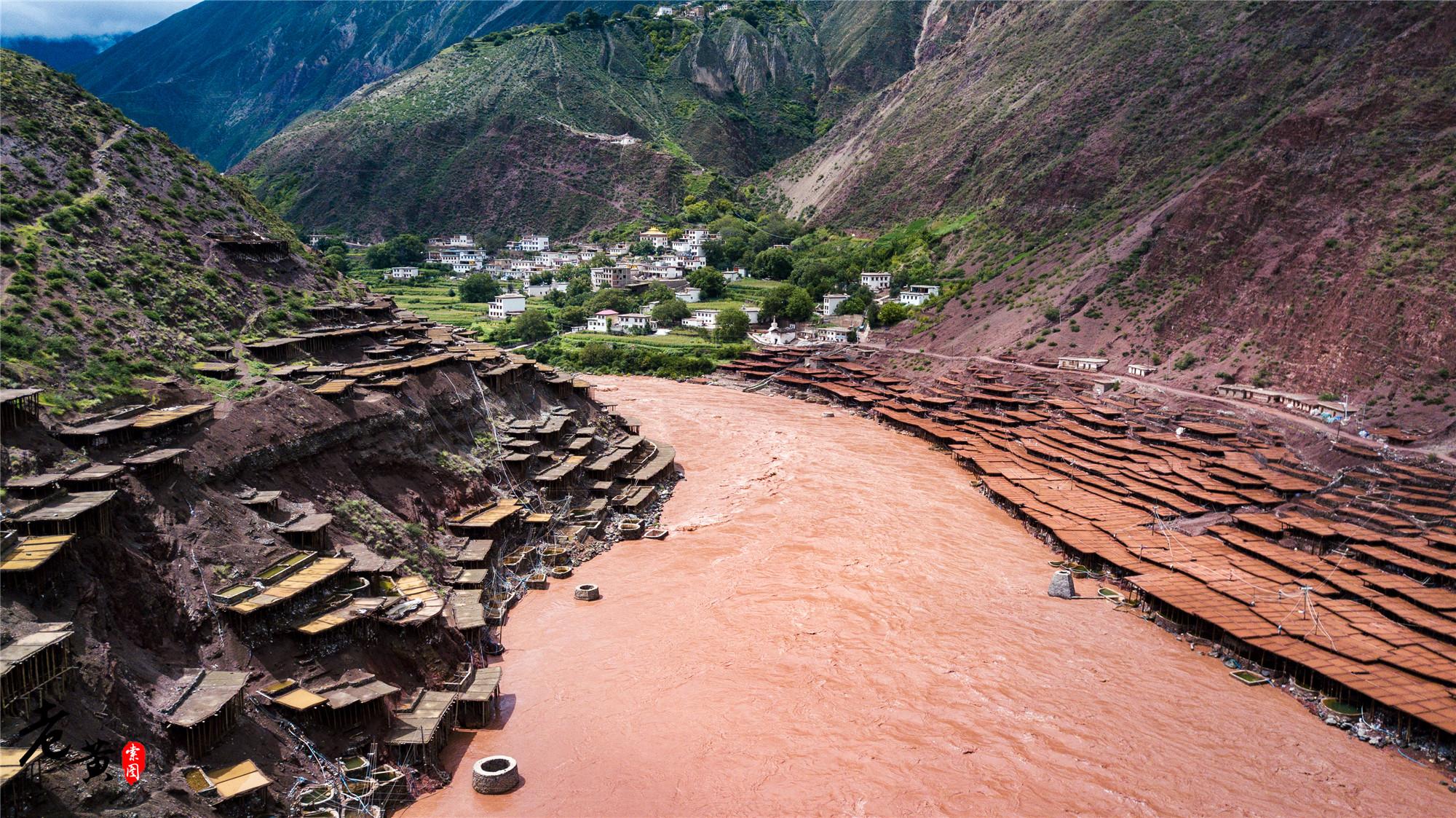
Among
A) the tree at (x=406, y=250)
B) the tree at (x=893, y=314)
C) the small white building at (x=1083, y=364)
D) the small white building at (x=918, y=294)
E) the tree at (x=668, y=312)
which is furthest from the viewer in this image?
the tree at (x=406, y=250)

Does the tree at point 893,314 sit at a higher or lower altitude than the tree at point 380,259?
lower

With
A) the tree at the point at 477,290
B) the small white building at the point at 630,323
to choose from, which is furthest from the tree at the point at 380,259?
the small white building at the point at 630,323

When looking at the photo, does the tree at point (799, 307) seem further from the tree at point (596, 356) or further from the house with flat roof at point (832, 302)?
the tree at point (596, 356)

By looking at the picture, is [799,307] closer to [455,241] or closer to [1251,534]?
[1251,534]

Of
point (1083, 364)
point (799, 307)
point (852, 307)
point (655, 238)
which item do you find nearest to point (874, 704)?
point (1083, 364)

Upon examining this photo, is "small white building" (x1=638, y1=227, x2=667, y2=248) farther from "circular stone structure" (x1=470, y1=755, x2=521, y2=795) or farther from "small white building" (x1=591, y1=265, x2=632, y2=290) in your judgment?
"circular stone structure" (x1=470, y1=755, x2=521, y2=795)

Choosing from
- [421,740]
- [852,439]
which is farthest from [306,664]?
[852,439]

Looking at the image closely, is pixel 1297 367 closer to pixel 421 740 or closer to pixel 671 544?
pixel 671 544
